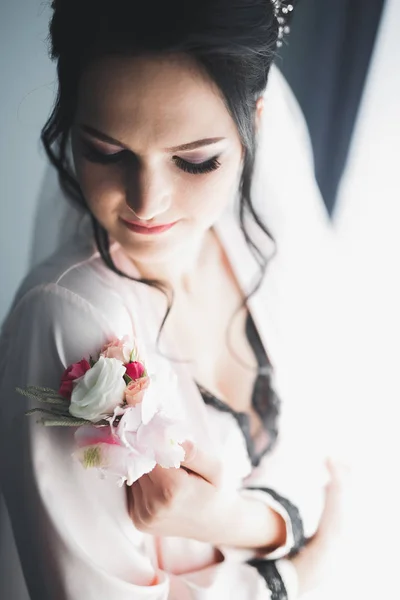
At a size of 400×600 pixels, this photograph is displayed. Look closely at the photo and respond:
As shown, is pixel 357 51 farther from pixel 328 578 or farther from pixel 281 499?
pixel 328 578

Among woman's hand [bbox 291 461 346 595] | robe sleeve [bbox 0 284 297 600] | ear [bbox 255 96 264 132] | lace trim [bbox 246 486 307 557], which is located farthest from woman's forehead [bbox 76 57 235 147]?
woman's hand [bbox 291 461 346 595]

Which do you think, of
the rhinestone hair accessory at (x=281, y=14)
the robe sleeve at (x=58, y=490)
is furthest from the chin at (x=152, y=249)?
the rhinestone hair accessory at (x=281, y=14)

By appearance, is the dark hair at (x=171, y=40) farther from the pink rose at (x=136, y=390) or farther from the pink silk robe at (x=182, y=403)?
the pink rose at (x=136, y=390)

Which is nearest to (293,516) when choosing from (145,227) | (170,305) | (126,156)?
(170,305)

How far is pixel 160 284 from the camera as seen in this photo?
41.9 inches

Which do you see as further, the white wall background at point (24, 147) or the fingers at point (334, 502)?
the fingers at point (334, 502)

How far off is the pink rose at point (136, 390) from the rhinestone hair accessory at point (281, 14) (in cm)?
52

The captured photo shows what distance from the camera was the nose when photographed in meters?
0.89

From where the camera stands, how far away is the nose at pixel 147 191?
0.89 metres

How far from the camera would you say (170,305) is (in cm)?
108

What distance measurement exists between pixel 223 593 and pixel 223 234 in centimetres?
58

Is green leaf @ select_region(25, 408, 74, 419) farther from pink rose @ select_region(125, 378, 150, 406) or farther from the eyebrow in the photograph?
the eyebrow

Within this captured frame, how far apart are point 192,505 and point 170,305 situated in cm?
32

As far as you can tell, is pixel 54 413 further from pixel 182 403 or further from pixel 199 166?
pixel 199 166
